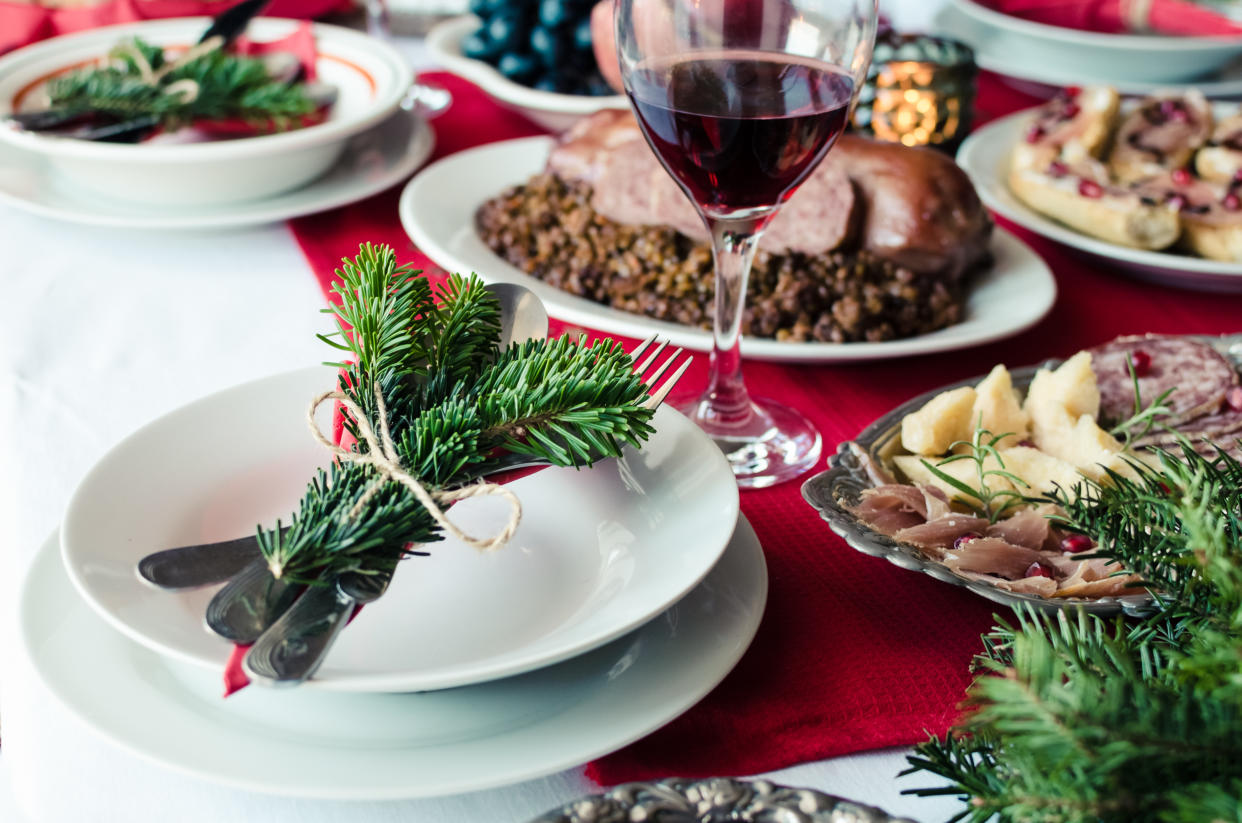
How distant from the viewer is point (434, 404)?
2.36 ft

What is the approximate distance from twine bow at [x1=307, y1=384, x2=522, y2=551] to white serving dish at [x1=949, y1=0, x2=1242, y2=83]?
5.53 ft

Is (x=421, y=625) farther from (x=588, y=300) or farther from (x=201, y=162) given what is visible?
(x=201, y=162)

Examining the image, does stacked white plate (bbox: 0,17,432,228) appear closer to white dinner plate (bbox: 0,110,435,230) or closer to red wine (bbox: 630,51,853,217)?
white dinner plate (bbox: 0,110,435,230)

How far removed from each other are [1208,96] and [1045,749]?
1853mm

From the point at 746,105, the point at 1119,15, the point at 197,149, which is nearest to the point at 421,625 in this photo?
the point at 746,105

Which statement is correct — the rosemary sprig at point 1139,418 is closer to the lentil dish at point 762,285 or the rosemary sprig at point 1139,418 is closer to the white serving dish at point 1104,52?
the lentil dish at point 762,285

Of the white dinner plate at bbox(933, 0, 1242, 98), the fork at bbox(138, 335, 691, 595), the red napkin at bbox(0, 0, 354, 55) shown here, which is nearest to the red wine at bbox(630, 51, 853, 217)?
the fork at bbox(138, 335, 691, 595)

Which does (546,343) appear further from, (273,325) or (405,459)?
(273,325)

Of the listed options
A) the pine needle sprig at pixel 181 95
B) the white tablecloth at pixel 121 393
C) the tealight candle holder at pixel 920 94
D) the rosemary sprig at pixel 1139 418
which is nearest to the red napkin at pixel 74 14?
the pine needle sprig at pixel 181 95

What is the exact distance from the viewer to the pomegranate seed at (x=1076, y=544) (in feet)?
2.38

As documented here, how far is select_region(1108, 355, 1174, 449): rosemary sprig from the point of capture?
81 cm

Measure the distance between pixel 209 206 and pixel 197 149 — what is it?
130 mm

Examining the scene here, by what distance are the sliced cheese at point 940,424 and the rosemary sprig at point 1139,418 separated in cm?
11

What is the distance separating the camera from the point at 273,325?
1222mm
